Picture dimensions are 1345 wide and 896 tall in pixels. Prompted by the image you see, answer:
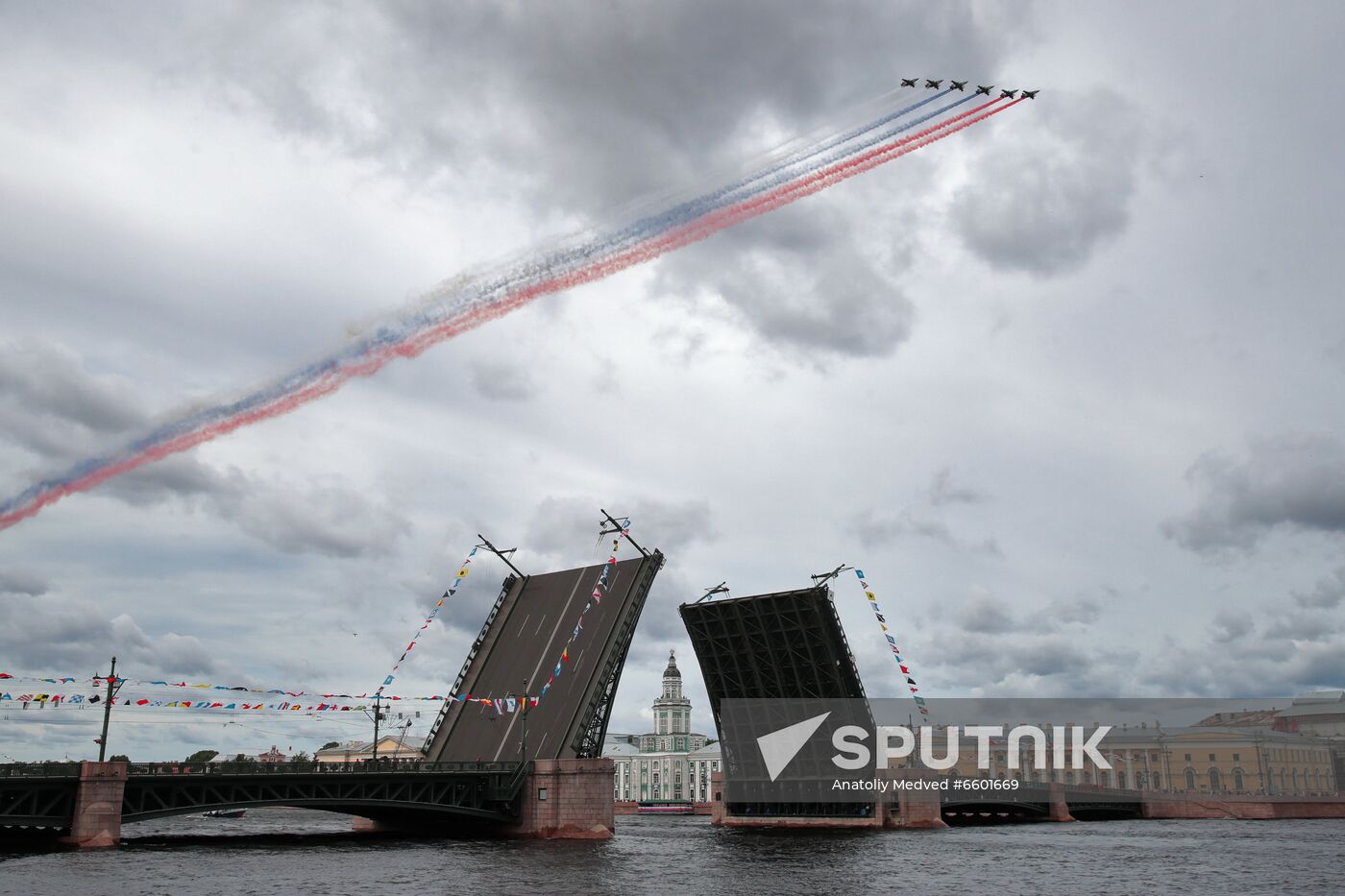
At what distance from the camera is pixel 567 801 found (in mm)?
44625

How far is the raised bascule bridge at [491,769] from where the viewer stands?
122ft

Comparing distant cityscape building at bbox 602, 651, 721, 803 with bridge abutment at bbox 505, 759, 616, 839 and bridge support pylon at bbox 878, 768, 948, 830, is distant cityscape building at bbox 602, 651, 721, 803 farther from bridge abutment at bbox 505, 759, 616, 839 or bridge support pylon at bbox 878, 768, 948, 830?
bridge abutment at bbox 505, 759, 616, 839

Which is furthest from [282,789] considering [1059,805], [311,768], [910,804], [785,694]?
[1059,805]

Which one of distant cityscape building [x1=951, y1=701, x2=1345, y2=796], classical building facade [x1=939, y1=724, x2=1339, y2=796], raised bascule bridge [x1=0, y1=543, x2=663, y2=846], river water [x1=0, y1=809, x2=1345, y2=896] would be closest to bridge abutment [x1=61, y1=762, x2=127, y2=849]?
raised bascule bridge [x1=0, y1=543, x2=663, y2=846]

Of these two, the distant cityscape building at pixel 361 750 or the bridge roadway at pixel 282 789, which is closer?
the bridge roadway at pixel 282 789

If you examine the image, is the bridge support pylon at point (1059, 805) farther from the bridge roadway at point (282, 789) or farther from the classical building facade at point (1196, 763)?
the bridge roadway at point (282, 789)

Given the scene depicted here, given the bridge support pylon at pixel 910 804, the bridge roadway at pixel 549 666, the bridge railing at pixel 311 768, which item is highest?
the bridge roadway at pixel 549 666

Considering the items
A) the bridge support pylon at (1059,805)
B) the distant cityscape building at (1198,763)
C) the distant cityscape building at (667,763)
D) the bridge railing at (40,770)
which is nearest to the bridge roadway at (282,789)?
the bridge railing at (40,770)

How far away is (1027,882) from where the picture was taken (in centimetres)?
3156

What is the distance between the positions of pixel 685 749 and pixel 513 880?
108 metres

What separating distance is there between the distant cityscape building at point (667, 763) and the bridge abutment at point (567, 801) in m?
70.2

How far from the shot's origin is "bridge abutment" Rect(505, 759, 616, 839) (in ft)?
146

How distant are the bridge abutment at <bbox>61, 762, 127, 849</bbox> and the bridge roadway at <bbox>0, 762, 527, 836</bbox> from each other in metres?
0.33

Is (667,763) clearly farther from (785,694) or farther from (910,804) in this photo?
(785,694)
